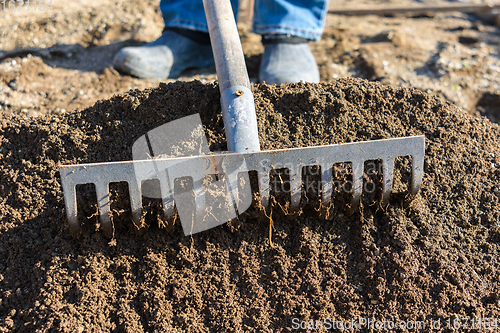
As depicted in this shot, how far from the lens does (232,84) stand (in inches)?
65.3

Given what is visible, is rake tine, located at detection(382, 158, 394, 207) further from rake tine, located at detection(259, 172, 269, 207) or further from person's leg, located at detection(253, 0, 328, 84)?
person's leg, located at detection(253, 0, 328, 84)

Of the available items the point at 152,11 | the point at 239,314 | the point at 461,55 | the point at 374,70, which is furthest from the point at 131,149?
the point at 461,55

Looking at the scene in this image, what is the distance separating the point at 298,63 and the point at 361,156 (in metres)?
1.19

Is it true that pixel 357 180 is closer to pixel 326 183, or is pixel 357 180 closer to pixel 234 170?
pixel 326 183

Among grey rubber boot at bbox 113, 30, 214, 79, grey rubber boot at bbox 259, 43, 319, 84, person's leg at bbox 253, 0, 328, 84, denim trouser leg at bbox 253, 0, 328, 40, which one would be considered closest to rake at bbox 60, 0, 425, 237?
grey rubber boot at bbox 259, 43, 319, 84

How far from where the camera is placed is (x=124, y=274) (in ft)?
5.04

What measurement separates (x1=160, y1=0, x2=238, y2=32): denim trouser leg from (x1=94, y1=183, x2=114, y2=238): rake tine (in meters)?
1.73

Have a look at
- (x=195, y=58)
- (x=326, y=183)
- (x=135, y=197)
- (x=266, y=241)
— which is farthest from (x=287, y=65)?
(x=135, y=197)

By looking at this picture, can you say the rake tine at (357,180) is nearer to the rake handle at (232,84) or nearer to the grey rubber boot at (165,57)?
the rake handle at (232,84)

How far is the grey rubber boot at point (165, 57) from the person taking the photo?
104 inches

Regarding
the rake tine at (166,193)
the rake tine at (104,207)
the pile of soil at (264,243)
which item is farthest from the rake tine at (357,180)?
the rake tine at (104,207)

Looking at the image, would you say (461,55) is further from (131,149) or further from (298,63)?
(131,149)

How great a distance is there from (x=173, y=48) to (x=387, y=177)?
1.97 meters

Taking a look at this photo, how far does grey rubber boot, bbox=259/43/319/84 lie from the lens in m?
2.42
